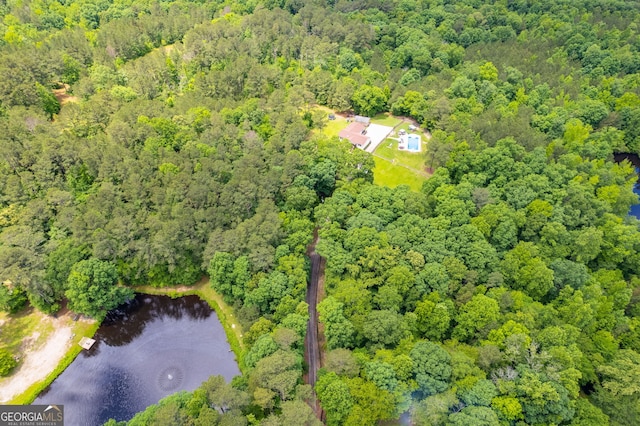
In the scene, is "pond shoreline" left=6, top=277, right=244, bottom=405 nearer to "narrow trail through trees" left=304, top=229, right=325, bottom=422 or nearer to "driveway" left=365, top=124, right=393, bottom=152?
"narrow trail through trees" left=304, top=229, right=325, bottom=422

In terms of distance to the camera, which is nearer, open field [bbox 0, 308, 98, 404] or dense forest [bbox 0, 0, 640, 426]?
dense forest [bbox 0, 0, 640, 426]

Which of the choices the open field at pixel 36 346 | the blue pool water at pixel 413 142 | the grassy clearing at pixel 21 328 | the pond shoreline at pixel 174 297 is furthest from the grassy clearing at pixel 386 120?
the grassy clearing at pixel 21 328

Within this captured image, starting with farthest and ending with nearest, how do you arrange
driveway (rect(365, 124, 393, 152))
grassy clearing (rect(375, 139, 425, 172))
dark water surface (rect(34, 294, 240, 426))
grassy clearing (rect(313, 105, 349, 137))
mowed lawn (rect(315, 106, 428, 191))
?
1. grassy clearing (rect(313, 105, 349, 137))
2. driveway (rect(365, 124, 393, 152))
3. grassy clearing (rect(375, 139, 425, 172))
4. mowed lawn (rect(315, 106, 428, 191))
5. dark water surface (rect(34, 294, 240, 426))

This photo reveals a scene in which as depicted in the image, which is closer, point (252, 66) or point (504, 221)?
point (504, 221)

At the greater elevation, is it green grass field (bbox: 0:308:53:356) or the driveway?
the driveway

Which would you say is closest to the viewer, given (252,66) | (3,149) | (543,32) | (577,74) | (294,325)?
(294,325)

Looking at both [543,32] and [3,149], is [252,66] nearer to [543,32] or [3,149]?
[3,149]

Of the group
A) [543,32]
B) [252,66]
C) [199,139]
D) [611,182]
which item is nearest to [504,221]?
[611,182]
